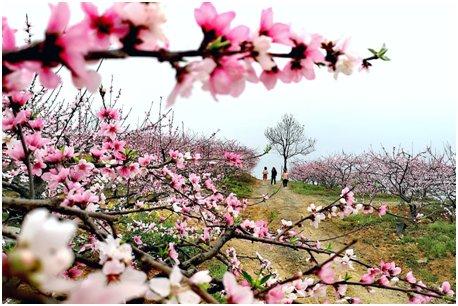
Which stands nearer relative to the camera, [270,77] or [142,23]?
[142,23]

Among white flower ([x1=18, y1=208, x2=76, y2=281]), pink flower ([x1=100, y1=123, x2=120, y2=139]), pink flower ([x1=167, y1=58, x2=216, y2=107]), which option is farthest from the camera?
pink flower ([x1=100, y1=123, x2=120, y2=139])

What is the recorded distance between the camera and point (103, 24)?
89 cm

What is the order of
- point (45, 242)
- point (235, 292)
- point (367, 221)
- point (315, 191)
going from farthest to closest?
point (315, 191), point (367, 221), point (235, 292), point (45, 242)

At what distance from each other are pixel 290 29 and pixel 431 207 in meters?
15.8

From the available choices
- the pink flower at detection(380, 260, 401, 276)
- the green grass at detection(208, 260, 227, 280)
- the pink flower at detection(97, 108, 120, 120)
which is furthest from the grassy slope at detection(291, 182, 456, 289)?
the pink flower at detection(97, 108, 120, 120)

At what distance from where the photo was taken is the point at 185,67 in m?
0.97

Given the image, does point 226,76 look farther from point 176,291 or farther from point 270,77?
Answer: point 176,291

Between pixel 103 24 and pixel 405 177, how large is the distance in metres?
14.6

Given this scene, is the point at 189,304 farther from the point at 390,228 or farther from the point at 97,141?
the point at 390,228

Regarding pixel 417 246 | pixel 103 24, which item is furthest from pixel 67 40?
pixel 417 246

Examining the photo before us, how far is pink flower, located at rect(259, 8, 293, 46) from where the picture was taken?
115 cm

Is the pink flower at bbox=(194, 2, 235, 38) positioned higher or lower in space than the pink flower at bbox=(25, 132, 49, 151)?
higher

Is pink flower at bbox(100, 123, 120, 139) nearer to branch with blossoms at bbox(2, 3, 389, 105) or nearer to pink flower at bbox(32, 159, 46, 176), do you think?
pink flower at bbox(32, 159, 46, 176)

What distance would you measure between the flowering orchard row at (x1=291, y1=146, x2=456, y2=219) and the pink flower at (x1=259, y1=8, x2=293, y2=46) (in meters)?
2.71
